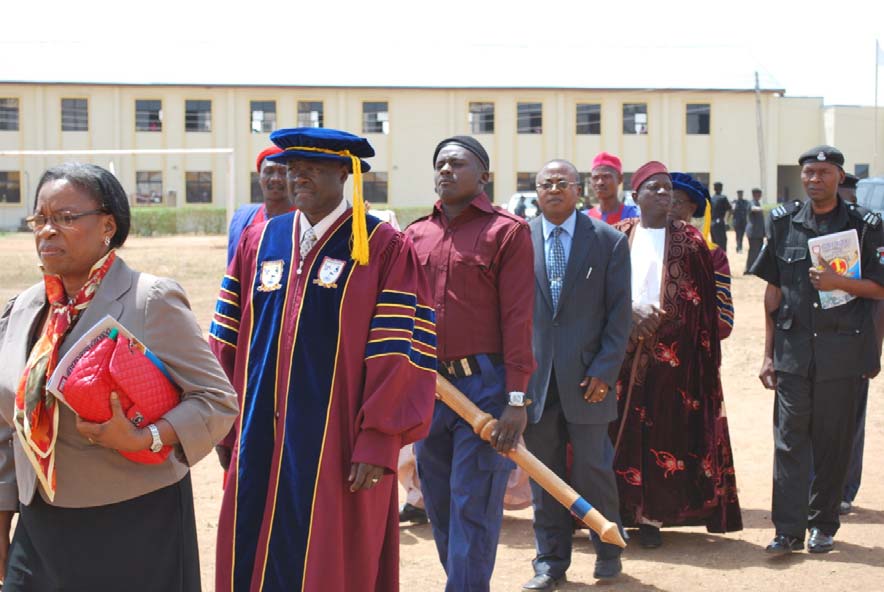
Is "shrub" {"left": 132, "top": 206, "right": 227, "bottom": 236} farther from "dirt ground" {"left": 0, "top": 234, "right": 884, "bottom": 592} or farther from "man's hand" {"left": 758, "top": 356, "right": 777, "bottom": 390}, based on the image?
"man's hand" {"left": 758, "top": 356, "right": 777, "bottom": 390}

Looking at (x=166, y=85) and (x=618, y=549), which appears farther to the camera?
(x=166, y=85)

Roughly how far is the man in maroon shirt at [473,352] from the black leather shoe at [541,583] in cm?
74

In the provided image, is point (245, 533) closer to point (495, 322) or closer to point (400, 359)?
point (400, 359)

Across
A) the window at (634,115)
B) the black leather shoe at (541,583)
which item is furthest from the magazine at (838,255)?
the window at (634,115)

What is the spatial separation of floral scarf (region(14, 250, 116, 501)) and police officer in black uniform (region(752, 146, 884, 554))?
4388 mm

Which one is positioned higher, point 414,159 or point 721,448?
point 414,159

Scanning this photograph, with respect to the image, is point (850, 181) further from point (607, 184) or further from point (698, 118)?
point (698, 118)

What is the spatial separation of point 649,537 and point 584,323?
1581mm

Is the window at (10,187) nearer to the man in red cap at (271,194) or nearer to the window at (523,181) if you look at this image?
the window at (523,181)

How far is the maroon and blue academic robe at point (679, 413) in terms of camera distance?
7.30 m

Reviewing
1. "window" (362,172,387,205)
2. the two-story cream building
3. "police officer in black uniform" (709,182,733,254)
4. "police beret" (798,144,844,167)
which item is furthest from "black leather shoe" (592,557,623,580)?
"window" (362,172,387,205)

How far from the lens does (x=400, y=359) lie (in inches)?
172

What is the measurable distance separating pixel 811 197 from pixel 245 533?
396cm

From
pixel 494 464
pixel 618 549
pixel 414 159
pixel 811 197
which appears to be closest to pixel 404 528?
pixel 618 549
